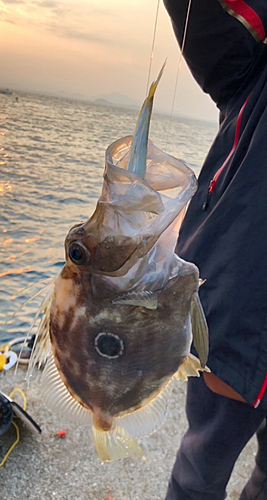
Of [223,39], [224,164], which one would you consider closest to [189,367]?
[224,164]

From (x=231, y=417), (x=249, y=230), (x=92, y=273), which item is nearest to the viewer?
(x=92, y=273)

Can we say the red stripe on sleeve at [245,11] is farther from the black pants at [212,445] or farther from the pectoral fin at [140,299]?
the black pants at [212,445]

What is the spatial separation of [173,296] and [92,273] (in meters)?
0.20

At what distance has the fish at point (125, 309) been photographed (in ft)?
2.81

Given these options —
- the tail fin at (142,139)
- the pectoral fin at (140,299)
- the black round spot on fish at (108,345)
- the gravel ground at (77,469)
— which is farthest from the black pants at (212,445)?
the tail fin at (142,139)

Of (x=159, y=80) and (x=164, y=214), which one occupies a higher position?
(x=159, y=80)

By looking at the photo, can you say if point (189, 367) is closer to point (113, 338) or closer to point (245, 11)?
point (113, 338)

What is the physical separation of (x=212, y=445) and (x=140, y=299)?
3.86 ft

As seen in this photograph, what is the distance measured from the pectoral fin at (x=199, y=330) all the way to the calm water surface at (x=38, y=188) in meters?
0.42

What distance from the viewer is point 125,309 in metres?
0.94

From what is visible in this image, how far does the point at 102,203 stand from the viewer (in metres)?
0.86

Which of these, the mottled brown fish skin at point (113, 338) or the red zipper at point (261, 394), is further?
the red zipper at point (261, 394)

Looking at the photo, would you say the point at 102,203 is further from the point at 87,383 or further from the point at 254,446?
the point at 254,446

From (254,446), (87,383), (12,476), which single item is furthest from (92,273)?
(254,446)
